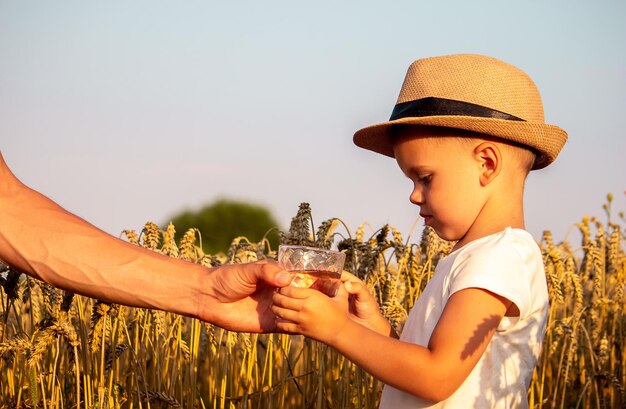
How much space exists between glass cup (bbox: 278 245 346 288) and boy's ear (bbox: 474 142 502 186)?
1.46 ft

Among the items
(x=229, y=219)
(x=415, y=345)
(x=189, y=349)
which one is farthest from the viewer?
(x=229, y=219)

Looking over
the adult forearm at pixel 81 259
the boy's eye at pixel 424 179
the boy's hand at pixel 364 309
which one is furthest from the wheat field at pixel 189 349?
the boy's eye at pixel 424 179

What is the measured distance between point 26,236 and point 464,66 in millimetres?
1205

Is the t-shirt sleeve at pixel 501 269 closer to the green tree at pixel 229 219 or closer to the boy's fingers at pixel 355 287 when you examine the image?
the boy's fingers at pixel 355 287

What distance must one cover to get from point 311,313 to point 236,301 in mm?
441

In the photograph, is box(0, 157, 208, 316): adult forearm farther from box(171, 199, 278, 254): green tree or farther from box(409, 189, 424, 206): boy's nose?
box(171, 199, 278, 254): green tree

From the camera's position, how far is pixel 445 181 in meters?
2.24

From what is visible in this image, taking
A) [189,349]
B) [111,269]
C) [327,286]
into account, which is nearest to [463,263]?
[327,286]

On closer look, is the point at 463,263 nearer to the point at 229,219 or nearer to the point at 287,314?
the point at 287,314

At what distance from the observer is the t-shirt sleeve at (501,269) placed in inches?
81.2

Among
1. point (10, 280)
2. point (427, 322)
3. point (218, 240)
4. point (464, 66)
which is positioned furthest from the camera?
point (218, 240)

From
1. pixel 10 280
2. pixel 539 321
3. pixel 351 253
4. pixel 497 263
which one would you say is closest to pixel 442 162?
pixel 497 263

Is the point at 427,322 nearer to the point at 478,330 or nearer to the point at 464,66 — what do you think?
the point at 478,330

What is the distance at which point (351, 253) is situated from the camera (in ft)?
10.7
